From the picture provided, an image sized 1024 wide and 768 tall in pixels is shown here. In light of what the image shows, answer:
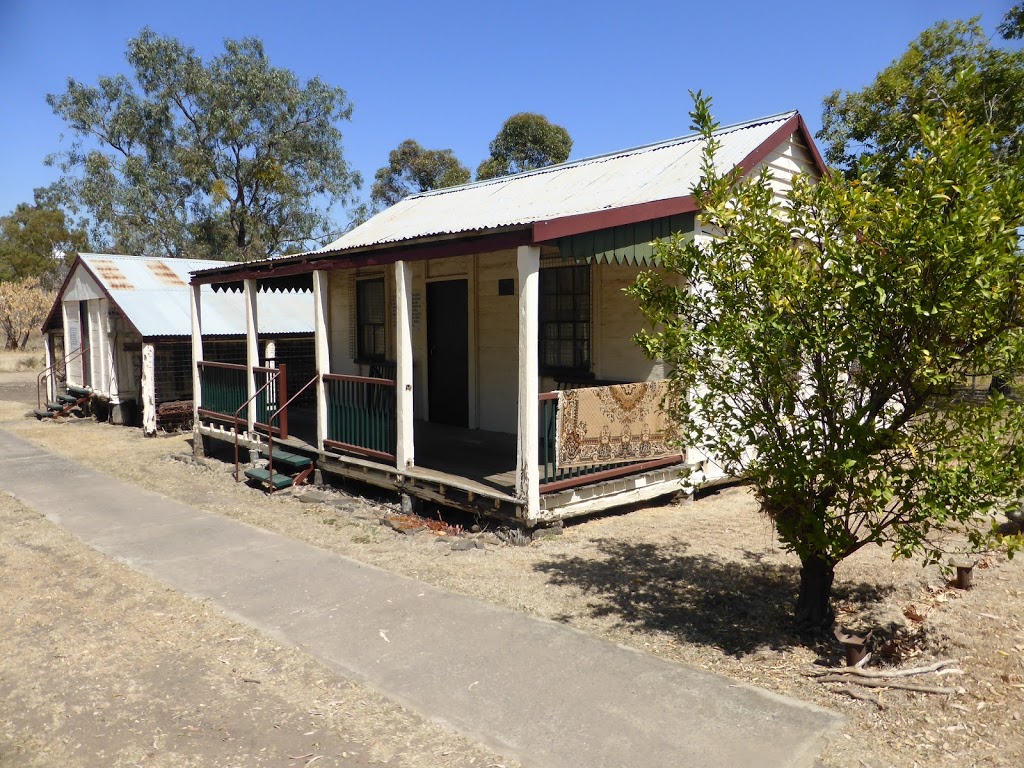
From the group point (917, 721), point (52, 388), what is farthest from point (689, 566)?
point (52, 388)

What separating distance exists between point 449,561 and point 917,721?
3707mm

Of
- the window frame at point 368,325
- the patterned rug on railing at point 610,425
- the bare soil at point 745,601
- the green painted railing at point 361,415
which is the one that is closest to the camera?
the bare soil at point 745,601

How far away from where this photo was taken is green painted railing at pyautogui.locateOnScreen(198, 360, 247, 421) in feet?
36.3

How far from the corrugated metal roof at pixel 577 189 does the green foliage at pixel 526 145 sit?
24.2m

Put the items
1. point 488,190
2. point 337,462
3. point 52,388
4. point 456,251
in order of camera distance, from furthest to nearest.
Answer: point 52,388, point 488,190, point 337,462, point 456,251

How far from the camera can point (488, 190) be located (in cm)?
→ 1202

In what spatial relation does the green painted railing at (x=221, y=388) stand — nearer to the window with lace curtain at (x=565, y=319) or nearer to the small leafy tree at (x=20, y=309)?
the window with lace curtain at (x=565, y=319)

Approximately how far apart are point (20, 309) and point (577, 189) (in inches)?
1429

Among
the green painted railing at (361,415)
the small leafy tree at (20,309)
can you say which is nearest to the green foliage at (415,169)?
the small leafy tree at (20,309)

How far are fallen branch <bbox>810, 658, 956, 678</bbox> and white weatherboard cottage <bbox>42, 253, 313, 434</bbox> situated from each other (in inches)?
469

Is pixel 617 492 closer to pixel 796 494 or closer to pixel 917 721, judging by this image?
pixel 796 494

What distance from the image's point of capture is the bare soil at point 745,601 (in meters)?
3.62

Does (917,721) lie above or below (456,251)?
below

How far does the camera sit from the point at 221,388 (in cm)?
1149
